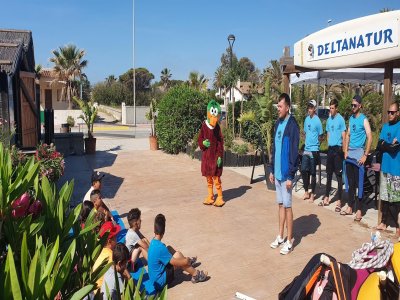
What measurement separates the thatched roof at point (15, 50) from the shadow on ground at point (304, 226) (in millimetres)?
5888

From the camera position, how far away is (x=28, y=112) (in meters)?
10.4

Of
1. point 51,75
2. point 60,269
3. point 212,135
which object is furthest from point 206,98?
point 51,75

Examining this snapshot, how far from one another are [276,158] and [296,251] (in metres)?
1.31

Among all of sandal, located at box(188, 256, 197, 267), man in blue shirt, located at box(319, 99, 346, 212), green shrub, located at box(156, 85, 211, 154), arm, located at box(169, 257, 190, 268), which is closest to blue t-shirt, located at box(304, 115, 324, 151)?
man in blue shirt, located at box(319, 99, 346, 212)

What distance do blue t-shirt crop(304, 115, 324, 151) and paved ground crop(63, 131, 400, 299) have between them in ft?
3.75

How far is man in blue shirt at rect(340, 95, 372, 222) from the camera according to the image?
6555 mm

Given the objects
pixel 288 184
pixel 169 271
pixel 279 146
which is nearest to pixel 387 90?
pixel 279 146

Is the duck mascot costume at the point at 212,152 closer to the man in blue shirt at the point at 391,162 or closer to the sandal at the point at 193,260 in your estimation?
the sandal at the point at 193,260

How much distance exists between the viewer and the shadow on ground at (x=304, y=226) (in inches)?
242

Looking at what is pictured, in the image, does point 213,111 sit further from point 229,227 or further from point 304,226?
point 304,226

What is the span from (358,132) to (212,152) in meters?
2.67

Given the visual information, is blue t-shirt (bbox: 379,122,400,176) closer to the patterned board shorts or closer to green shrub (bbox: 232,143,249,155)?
the patterned board shorts

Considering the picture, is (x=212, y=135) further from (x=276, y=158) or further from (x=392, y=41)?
(x=392, y=41)

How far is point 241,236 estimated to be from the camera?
20.3ft
